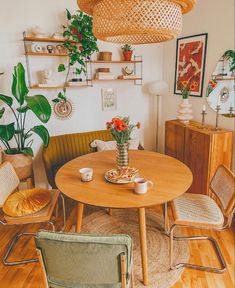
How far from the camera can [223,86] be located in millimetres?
2740

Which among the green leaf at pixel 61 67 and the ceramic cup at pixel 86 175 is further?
the green leaf at pixel 61 67

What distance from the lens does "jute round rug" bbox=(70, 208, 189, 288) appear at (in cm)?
192

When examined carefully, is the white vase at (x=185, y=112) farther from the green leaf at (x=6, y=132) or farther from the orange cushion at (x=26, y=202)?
the green leaf at (x=6, y=132)

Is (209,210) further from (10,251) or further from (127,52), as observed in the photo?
(127,52)

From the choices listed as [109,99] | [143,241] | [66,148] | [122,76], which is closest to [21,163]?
[66,148]

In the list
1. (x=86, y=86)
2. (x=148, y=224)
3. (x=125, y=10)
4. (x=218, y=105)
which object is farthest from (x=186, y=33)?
(x=148, y=224)

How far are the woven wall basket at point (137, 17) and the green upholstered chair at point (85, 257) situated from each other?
1.09 m

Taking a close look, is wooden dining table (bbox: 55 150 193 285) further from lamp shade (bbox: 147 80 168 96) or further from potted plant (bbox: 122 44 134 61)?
potted plant (bbox: 122 44 134 61)

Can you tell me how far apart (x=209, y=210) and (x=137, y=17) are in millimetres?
1560

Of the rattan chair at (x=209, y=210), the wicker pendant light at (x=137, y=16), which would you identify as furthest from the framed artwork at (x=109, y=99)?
the wicker pendant light at (x=137, y=16)

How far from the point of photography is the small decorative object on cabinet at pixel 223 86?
2.62 metres

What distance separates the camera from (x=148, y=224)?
2.59 m

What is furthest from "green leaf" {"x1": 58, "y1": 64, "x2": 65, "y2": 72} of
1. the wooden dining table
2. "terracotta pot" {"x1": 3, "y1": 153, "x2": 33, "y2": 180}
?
the wooden dining table

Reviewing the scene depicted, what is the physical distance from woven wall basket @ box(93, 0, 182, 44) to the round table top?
1.07 metres
